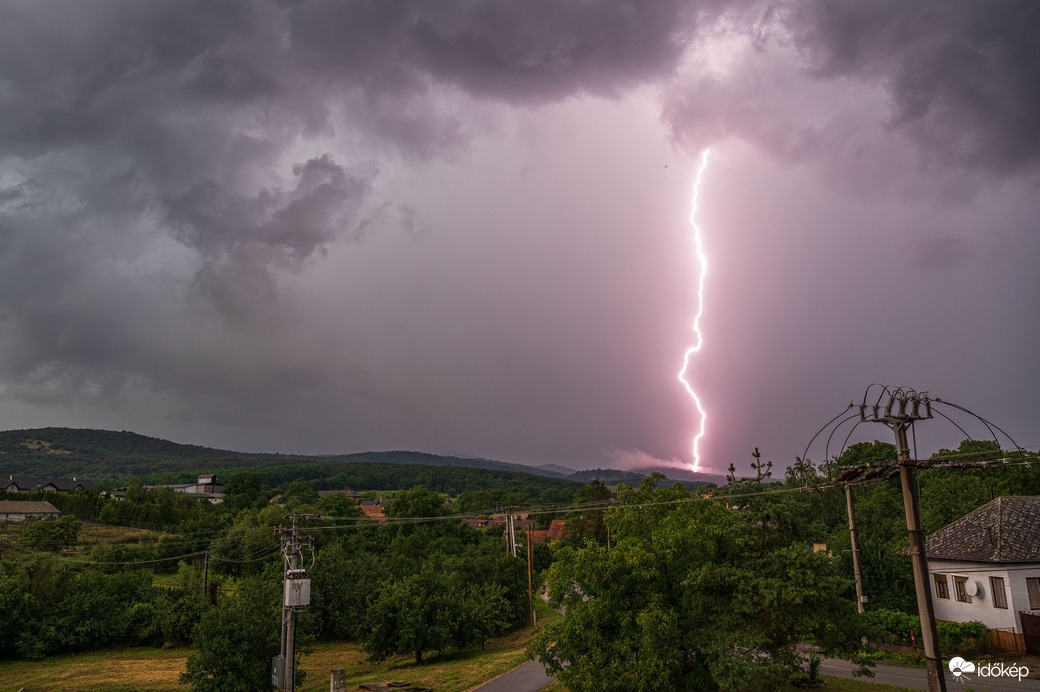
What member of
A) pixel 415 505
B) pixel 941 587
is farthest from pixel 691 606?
pixel 415 505

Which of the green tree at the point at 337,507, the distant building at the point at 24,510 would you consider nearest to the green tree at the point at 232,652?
the green tree at the point at 337,507

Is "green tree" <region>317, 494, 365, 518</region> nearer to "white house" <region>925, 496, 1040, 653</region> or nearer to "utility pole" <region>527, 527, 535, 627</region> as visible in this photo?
"utility pole" <region>527, 527, 535, 627</region>

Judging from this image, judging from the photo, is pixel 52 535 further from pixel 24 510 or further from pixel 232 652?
pixel 232 652

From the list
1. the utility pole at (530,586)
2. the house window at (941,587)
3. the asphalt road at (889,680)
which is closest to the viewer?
the asphalt road at (889,680)

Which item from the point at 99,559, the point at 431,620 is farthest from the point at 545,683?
the point at 99,559

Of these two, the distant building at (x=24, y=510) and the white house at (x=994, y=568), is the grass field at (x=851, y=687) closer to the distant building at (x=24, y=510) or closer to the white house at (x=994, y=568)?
the white house at (x=994, y=568)
